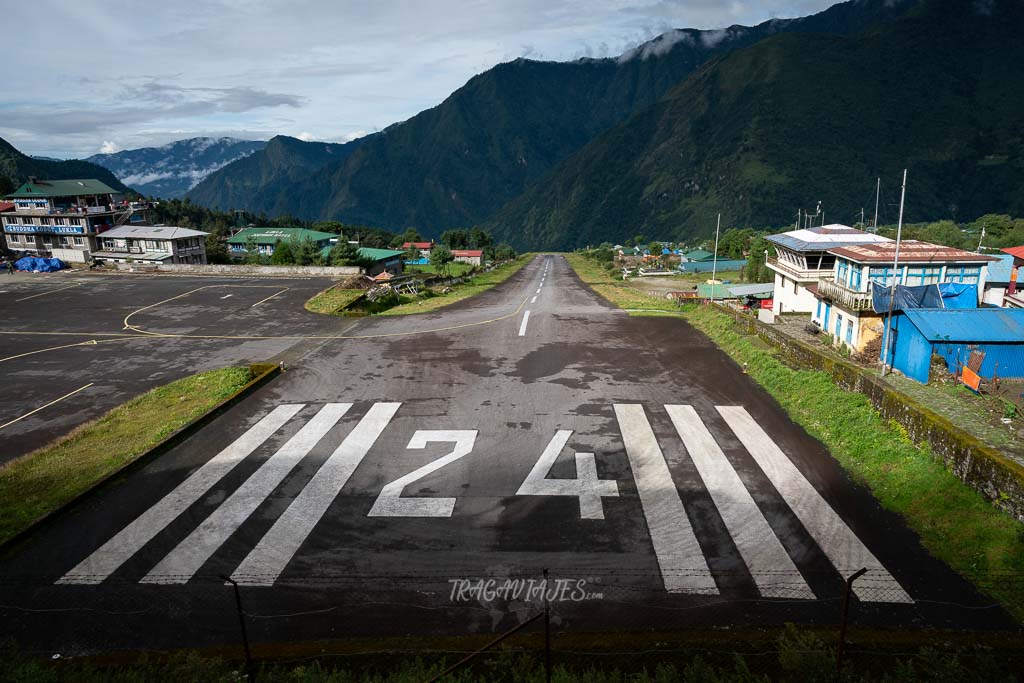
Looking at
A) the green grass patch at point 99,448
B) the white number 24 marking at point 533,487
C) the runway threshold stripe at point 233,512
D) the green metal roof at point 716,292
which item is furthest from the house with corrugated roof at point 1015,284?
the green grass patch at point 99,448

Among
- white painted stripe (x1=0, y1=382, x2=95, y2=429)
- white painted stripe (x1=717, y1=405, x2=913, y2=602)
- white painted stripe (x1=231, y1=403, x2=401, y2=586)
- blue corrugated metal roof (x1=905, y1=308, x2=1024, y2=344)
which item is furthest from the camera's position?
white painted stripe (x1=0, y1=382, x2=95, y2=429)

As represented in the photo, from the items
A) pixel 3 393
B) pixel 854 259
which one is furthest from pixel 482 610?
pixel 854 259

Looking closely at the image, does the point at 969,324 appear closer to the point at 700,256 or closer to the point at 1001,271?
the point at 1001,271

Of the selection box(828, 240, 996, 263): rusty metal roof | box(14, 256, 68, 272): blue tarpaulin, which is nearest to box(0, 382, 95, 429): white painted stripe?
box(828, 240, 996, 263): rusty metal roof

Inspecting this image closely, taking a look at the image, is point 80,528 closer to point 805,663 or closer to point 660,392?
point 805,663

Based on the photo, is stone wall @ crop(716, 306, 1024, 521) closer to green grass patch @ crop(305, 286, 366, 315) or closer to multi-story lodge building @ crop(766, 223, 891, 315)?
multi-story lodge building @ crop(766, 223, 891, 315)

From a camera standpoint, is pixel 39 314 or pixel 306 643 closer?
pixel 306 643
